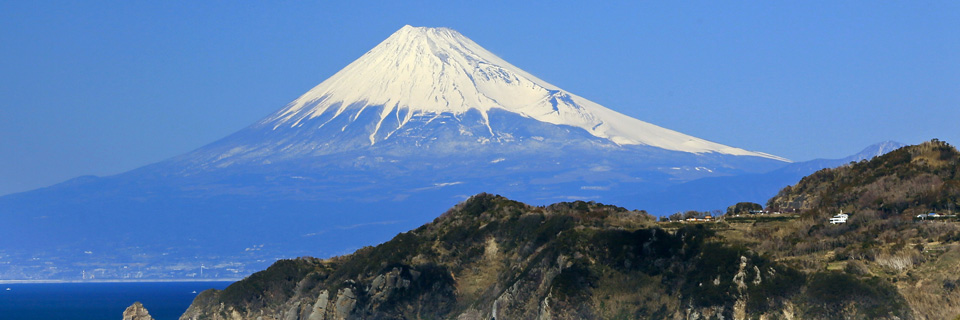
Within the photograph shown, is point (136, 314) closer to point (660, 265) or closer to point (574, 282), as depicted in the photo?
point (574, 282)

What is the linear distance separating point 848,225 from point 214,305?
→ 218 ft

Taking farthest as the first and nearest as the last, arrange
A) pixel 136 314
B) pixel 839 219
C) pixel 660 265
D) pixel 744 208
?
pixel 744 208 → pixel 136 314 → pixel 839 219 → pixel 660 265

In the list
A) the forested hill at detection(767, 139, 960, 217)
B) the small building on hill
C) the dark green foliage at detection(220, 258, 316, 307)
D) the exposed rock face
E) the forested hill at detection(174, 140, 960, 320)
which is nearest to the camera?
the forested hill at detection(174, 140, 960, 320)

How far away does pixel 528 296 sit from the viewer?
11619cm

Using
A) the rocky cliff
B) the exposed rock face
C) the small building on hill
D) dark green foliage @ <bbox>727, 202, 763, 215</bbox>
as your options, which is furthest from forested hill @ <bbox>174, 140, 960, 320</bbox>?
the exposed rock face

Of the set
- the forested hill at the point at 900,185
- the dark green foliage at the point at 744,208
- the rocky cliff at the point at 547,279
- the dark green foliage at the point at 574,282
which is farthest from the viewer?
the dark green foliage at the point at 744,208

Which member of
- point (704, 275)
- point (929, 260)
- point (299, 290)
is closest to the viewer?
point (929, 260)

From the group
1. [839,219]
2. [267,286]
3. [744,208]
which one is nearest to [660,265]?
[839,219]

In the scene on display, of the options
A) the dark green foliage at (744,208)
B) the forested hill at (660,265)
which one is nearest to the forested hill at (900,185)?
the forested hill at (660,265)

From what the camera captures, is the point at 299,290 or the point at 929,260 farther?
the point at 299,290

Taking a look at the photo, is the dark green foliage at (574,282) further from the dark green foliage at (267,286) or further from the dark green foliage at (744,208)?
the dark green foliage at (744,208)

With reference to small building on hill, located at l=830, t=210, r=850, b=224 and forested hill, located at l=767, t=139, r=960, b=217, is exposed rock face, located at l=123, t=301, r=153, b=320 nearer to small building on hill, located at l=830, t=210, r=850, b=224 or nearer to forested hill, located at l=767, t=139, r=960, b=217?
forested hill, located at l=767, t=139, r=960, b=217

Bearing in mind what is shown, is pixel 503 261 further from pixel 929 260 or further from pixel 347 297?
pixel 929 260

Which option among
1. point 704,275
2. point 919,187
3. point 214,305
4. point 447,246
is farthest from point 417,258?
point 919,187
